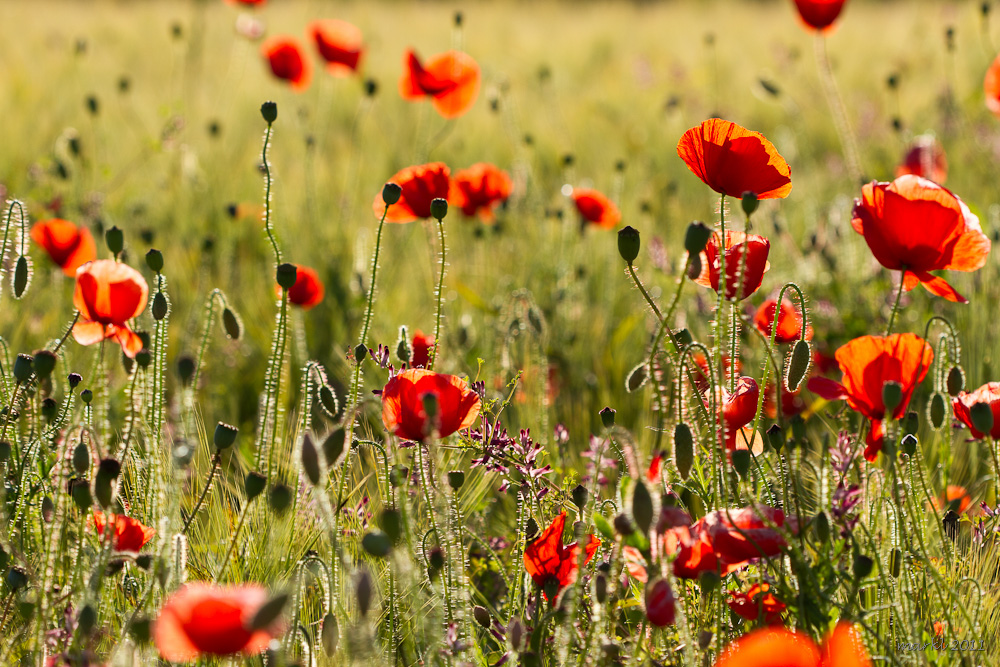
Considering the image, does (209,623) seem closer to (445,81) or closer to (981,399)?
(981,399)

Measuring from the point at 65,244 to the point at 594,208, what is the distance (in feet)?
3.83

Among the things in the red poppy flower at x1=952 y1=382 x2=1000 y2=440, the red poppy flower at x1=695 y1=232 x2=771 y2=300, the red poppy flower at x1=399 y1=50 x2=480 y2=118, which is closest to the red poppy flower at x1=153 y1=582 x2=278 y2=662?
the red poppy flower at x1=695 y1=232 x2=771 y2=300

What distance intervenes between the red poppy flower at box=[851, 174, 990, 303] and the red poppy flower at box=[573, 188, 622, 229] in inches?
46.1

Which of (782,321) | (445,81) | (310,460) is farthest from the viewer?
(445,81)

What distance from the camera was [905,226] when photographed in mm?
1135

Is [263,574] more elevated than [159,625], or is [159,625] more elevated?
[263,574]

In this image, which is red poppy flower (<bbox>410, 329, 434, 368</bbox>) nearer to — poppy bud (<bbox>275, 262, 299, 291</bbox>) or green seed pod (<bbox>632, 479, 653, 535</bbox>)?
poppy bud (<bbox>275, 262, 299, 291</bbox>)

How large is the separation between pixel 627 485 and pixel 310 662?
1.18 feet

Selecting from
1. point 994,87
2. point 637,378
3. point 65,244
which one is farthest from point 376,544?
point 994,87

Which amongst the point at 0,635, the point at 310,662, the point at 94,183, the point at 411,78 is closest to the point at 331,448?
the point at 310,662

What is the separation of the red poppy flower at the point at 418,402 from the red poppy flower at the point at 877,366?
395 mm

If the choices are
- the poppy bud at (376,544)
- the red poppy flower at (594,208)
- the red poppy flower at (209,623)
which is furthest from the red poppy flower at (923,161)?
the red poppy flower at (209,623)

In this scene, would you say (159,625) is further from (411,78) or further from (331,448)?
(411,78)

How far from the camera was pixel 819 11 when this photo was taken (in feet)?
7.73
